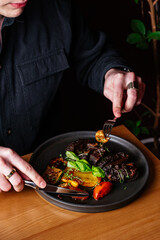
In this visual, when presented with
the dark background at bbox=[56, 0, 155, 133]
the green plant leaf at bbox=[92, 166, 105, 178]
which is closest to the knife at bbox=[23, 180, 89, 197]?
the green plant leaf at bbox=[92, 166, 105, 178]

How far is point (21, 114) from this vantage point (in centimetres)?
190

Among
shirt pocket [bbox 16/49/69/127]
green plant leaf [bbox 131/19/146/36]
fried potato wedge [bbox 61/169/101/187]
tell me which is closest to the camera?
fried potato wedge [bbox 61/169/101/187]

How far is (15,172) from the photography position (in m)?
1.21

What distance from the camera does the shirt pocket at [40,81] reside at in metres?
1.86

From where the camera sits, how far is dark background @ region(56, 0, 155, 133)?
2.44 meters

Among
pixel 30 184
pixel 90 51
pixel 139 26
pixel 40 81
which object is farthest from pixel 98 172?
pixel 139 26

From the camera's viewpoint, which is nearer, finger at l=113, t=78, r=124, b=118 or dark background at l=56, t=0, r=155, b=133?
finger at l=113, t=78, r=124, b=118

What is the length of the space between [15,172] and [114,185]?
1.52 feet

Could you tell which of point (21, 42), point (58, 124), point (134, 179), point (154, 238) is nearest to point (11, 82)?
point (21, 42)

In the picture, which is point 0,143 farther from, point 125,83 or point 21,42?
point 125,83

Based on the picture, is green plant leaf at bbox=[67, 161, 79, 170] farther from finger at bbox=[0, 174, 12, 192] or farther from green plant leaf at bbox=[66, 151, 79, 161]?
finger at bbox=[0, 174, 12, 192]

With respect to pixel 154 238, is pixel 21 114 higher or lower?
higher

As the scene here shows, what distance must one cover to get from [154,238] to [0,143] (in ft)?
3.97

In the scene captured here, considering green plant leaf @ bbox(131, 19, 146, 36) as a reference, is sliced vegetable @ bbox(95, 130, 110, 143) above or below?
below
